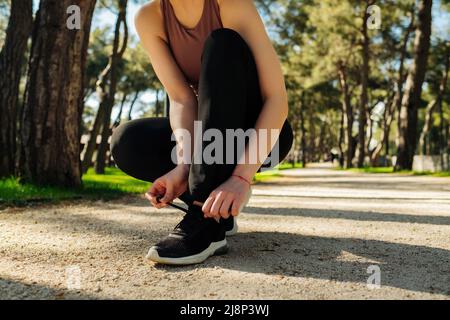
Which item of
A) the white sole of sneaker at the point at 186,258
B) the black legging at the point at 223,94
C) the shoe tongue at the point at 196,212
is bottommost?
the white sole of sneaker at the point at 186,258

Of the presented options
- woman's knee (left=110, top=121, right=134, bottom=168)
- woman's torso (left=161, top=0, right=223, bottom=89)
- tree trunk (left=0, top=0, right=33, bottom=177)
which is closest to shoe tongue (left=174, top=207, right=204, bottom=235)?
woman's knee (left=110, top=121, right=134, bottom=168)

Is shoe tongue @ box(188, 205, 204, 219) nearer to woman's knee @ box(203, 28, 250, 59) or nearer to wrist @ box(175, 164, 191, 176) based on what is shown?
wrist @ box(175, 164, 191, 176)

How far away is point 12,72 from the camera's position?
7.78 m

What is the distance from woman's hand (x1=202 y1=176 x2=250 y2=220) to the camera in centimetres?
160

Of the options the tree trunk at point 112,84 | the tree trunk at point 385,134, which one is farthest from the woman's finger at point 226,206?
the tree trunk at point 385,134

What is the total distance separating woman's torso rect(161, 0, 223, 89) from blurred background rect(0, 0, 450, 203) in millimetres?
2139

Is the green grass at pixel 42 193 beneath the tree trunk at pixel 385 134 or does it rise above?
beneath

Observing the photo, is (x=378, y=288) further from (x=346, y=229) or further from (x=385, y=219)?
(x=385, y=219)

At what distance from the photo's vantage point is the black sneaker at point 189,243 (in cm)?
190

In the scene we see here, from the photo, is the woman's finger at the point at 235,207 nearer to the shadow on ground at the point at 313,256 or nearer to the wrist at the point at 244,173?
the wrist at the point at 244,173

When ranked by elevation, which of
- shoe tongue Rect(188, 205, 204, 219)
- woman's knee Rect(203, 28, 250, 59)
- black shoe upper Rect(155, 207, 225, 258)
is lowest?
black shoe upper Rect(155, 207, 225, 258)

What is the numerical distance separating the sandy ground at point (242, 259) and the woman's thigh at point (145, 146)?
0.42 metres

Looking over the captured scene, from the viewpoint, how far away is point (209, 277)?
69.6 inches

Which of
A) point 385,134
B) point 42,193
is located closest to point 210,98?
point 42,193
